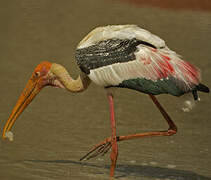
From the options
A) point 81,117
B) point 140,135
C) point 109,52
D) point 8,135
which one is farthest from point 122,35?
point 81,117

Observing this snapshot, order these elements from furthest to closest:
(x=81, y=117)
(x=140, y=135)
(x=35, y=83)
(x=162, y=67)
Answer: (x=81, y=117), (x=35, y=83), (x=140, y=135), (x=162, y=67)

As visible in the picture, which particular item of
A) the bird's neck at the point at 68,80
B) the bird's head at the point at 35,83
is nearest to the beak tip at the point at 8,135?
the bird's head at the point at 35,83

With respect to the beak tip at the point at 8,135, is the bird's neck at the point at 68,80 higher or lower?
higher

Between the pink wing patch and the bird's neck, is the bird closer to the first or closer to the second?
the pink wing patch

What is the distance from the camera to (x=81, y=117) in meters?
8.98

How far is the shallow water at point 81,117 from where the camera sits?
714 cm

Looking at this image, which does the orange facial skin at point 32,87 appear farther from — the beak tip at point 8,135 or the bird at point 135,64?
the bird at point 135,64

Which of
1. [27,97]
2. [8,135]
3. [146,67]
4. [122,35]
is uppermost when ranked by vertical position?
[122,35]

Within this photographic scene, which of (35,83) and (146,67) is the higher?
(146,67)

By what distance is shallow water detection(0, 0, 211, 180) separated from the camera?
714cm

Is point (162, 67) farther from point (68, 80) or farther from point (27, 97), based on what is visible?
point (27, 97)

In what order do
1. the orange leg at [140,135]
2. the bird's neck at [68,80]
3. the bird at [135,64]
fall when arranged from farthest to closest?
the bird's neck at [68,80] < the orange leg at [140,135] < the bird at [135,64]

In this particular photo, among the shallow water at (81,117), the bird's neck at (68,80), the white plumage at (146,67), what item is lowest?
the shallow water at (81,117)

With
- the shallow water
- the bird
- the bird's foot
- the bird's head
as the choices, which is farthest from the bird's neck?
the shallow water
